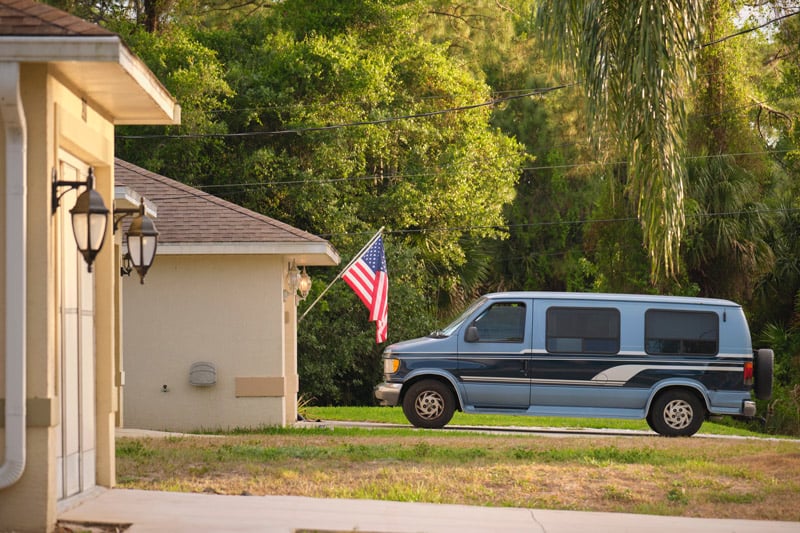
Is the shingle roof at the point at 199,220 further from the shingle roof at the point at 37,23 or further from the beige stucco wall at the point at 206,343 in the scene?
the shingle roof at the point at 37,23

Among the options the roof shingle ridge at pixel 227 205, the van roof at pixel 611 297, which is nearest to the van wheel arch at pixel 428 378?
the van roof at pixel 611 297

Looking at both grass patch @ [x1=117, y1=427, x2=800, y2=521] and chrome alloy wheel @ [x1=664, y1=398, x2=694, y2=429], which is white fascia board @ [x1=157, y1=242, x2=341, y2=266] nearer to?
grass patch @ [x1=117, y1=427, x2=800, y2=521]

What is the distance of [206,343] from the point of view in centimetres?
1844

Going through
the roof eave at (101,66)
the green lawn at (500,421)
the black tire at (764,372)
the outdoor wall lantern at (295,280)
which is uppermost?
the roof eave at (101,66)

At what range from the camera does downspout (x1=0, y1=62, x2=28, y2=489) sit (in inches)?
293

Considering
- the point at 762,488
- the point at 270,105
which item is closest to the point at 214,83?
the point at 270,105

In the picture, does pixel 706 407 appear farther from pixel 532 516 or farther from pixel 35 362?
pixel 35 362

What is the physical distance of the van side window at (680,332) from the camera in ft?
61.0

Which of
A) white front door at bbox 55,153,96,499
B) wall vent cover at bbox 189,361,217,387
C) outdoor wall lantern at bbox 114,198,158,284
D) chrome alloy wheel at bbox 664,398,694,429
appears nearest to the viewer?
white front door at bbox 55,153,96,499

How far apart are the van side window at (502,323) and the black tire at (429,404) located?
3.48 ft

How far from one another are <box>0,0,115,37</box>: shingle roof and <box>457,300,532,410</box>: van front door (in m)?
11.5

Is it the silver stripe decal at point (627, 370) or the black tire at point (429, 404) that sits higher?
the silver stripe decal at point (627, 370)

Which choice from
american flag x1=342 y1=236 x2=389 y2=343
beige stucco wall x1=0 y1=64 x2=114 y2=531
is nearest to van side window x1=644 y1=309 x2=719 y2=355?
american flag x1=342 y1=236 x2=389 y2=343

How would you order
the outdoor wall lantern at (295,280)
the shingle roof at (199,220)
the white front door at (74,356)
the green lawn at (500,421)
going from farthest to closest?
the green lawn at (500,421)
the outdoor wall lantern at (295,280)
the shingle roof at (199,220)
the white front door at (74,356)
